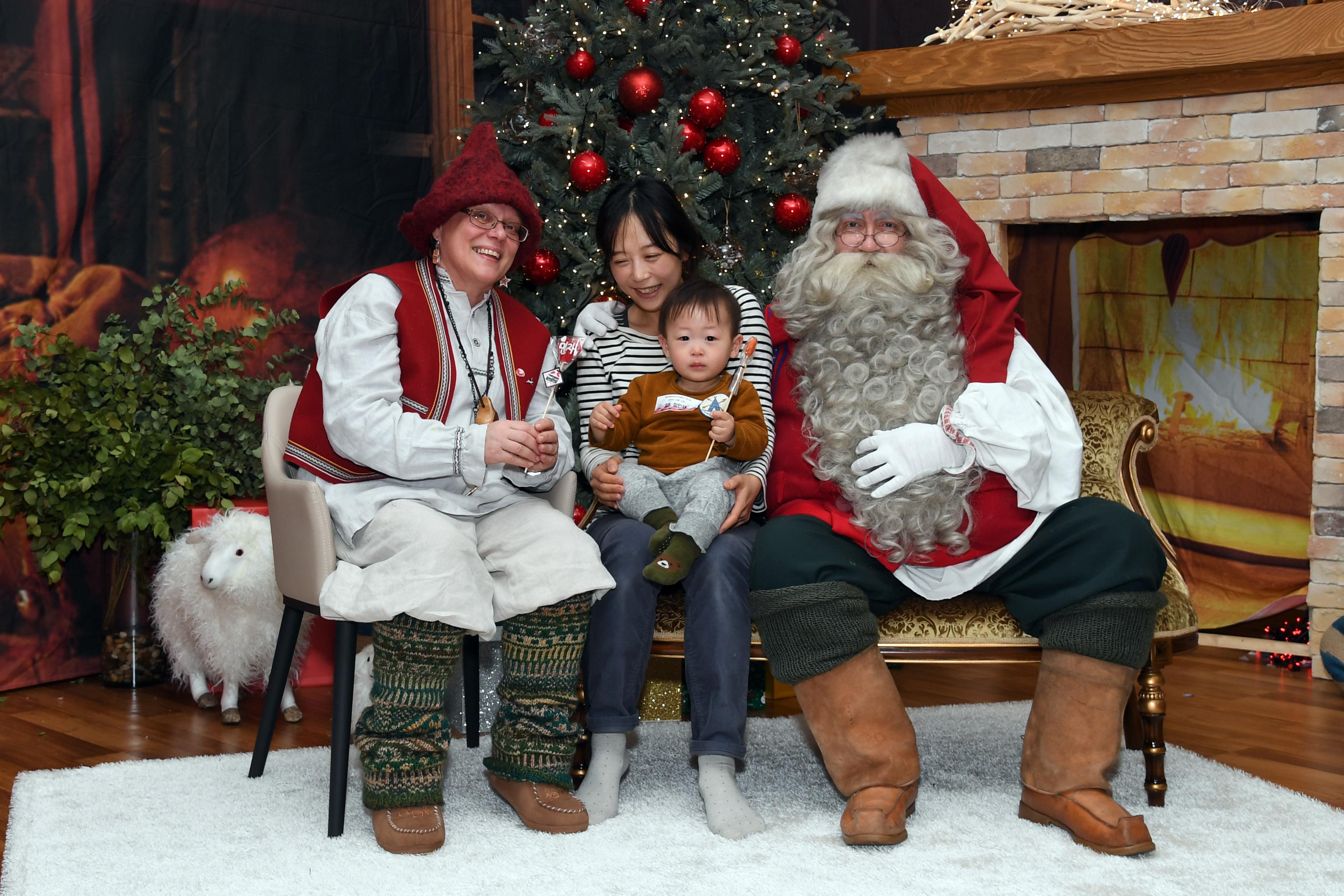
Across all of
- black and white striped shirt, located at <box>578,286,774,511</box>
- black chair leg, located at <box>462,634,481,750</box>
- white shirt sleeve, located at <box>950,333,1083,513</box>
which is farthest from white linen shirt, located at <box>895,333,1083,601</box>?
black chair leg, located at <box>462,634,481,750</box>

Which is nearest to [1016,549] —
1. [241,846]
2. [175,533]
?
[241,846]

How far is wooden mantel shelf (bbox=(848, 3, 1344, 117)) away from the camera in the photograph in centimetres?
373

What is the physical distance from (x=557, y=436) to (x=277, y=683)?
2.85ft

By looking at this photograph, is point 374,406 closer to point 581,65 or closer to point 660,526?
point 660,526

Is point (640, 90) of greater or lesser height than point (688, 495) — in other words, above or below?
above

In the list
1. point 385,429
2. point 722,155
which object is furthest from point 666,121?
point 385,429

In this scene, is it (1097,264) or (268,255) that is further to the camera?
(1097,264)

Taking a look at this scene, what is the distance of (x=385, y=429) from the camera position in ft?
7.80

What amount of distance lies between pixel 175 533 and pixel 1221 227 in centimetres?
371

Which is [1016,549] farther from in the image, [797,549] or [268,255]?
[268,255]

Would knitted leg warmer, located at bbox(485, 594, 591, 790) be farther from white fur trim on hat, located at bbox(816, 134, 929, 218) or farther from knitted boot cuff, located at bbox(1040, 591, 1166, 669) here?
white fur trim on hat, located at bbox(816, 134, 929, 218)

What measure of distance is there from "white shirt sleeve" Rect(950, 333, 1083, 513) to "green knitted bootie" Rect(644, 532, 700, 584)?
607mm

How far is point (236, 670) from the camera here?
11.0 feet

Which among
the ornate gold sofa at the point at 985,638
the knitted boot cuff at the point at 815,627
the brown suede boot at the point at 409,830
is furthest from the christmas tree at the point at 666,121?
the brown suede boot at the point at 409,830
